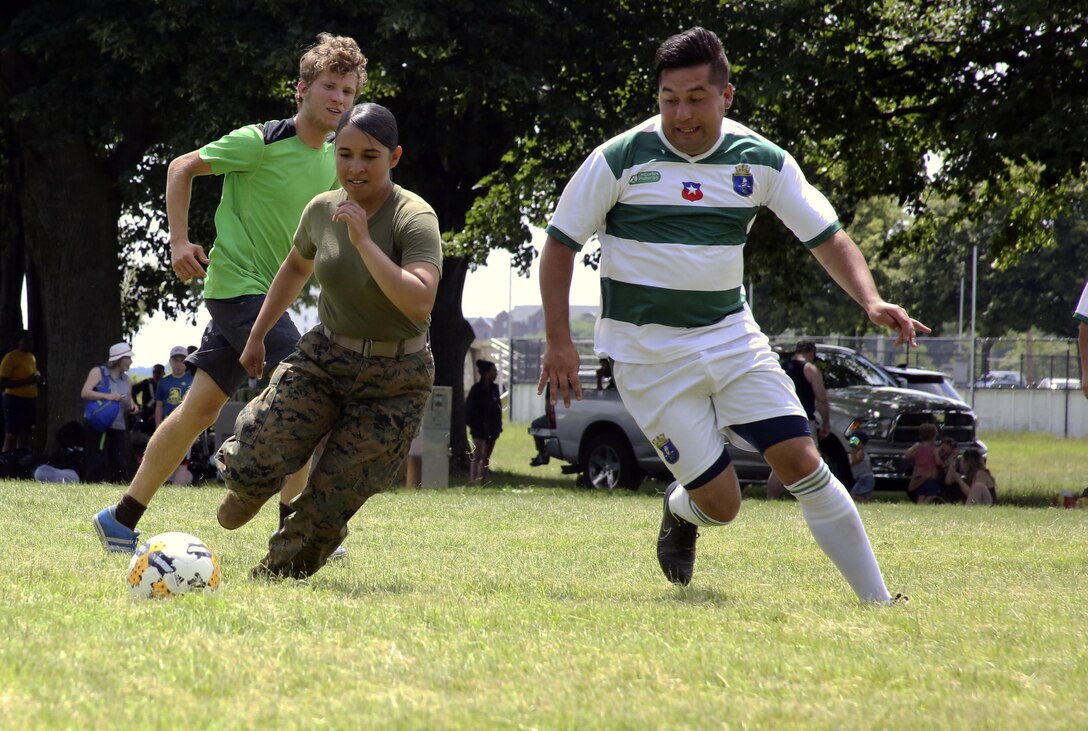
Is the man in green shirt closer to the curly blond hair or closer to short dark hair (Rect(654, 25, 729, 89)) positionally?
the curly blond hair

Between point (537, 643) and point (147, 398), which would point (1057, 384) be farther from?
point (537, 643)

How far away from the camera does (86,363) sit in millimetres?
19281

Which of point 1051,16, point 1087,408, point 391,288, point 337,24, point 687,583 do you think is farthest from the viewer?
point 1087,408

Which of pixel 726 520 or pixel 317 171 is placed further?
pixel 317 171

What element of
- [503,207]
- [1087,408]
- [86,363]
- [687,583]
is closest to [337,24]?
[503,207]

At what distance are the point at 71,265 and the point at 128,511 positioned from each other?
13.5 metres

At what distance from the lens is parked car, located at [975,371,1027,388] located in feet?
143

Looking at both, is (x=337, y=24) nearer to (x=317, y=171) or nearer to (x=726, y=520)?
(x=317, y=171)

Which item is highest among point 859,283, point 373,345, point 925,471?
point 859,283

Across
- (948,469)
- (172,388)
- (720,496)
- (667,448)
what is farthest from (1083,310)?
(172,388)

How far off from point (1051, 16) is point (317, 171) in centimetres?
1211

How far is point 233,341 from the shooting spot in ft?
21.4

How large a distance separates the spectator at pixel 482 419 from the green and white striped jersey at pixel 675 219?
14978 millimetres

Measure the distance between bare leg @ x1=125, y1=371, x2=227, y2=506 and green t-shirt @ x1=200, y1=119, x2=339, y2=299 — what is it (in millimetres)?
446
